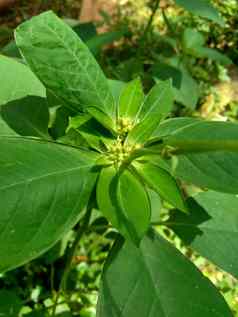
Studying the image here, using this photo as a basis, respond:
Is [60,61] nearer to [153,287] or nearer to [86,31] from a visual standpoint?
[153,287]

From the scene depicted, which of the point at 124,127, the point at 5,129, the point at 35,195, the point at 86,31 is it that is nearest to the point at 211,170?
the point at 124,127

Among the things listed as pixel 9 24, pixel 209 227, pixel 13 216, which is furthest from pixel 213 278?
pixel 9 24

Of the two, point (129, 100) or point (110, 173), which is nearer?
point (110, 173)

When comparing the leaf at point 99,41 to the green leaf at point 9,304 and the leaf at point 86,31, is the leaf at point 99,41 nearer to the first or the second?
the leaf at point 86,31

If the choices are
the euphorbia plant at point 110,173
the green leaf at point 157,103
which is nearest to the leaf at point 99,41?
the euphorbia plant at point 110,173

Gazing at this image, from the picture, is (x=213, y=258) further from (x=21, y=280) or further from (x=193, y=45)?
(x=193, y=45)
